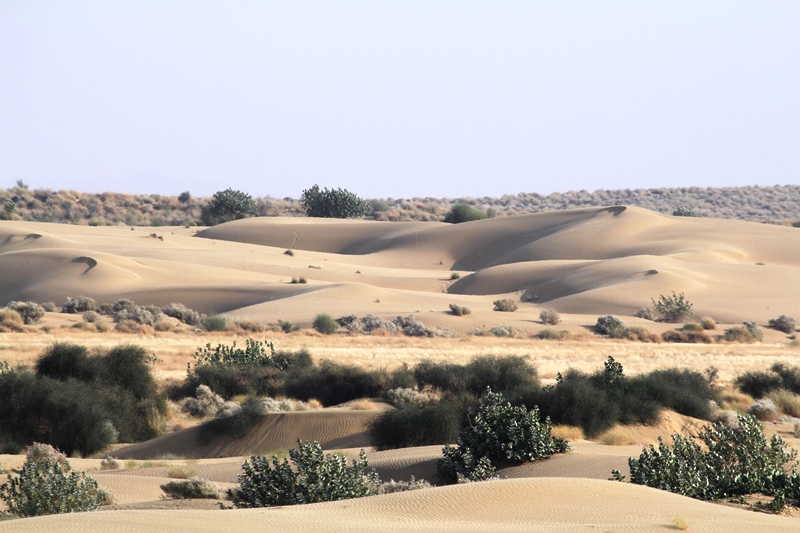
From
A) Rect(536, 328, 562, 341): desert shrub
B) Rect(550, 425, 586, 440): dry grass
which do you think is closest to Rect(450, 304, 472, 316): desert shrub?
Rect(536, 328, 562, 341): desert shrub

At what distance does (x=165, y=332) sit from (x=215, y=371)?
500 inches

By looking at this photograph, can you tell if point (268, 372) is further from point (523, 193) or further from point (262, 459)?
point (523, 193)

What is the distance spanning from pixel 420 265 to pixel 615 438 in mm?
51567

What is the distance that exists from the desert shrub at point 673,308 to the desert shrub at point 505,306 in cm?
680

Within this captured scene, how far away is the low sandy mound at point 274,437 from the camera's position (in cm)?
1778

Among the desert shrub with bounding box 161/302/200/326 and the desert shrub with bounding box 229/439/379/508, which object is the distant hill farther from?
the desert shrub with bounding box 229/439/379/508

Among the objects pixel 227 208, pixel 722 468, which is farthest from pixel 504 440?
pixel 227 208

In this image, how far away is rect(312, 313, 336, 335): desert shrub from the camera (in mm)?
37531

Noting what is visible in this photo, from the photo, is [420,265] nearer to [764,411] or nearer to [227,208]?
[227,208]

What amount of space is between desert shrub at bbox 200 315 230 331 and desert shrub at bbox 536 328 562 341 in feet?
41.8

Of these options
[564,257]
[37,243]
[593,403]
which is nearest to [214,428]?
[593,403]

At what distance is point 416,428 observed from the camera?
1622cm

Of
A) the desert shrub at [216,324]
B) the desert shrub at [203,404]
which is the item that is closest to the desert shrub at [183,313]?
the desert shrub at [216,324]

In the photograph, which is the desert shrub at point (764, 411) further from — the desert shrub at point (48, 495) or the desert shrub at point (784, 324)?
the desert shrub at point (784, 324)
